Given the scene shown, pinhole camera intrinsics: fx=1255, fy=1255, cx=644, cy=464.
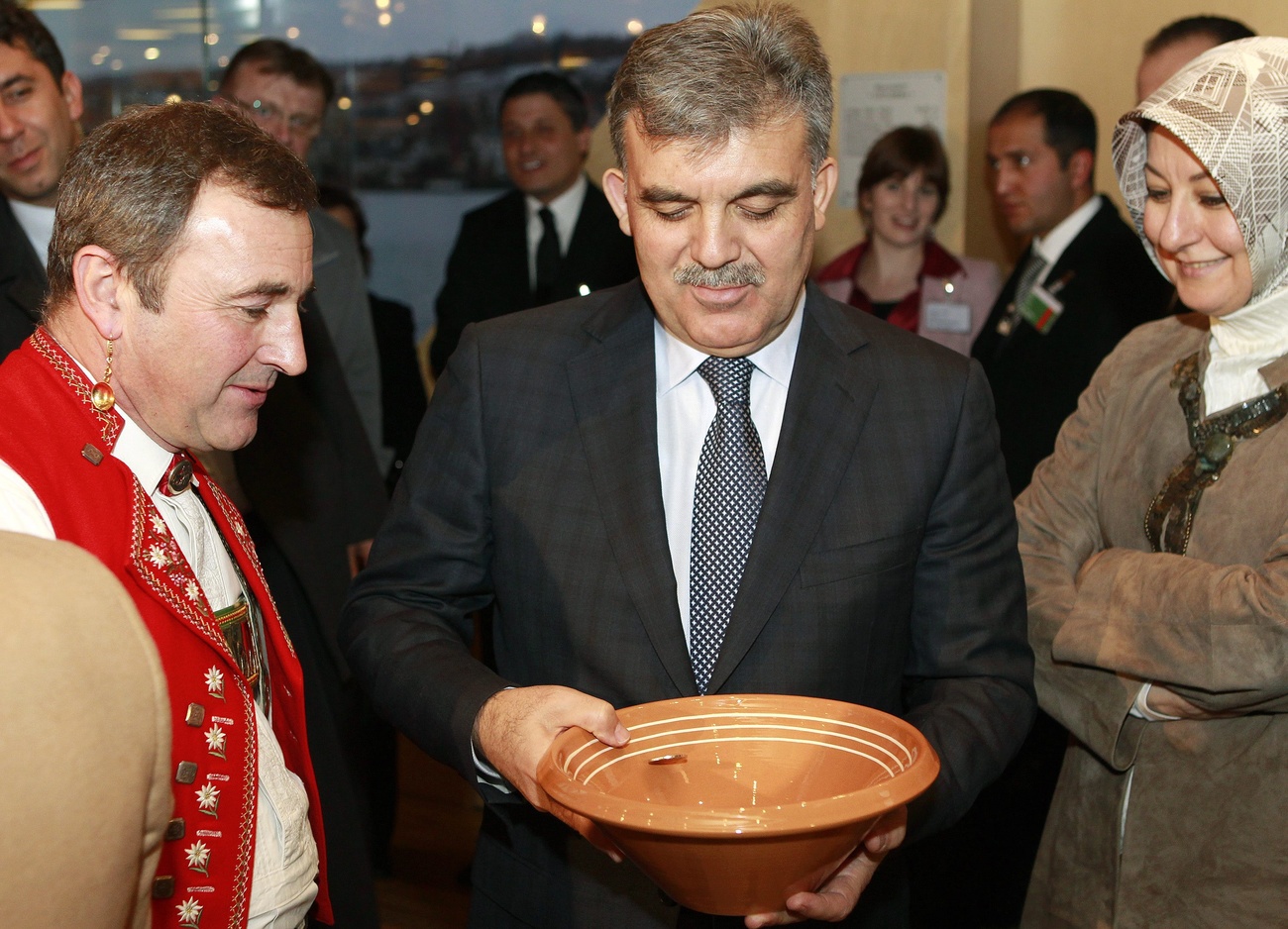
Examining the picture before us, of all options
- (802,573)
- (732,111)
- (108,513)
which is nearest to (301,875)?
(108,513)

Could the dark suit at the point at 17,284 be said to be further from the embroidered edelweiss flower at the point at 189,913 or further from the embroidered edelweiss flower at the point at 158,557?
the embroidered edelweiss flower at the point at 189,913

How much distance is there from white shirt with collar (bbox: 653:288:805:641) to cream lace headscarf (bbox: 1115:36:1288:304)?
0.65m

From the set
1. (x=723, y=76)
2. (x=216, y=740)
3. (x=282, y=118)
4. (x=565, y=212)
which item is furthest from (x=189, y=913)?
(x=565, y=212)

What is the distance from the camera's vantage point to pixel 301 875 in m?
1.51

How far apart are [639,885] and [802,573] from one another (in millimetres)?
443

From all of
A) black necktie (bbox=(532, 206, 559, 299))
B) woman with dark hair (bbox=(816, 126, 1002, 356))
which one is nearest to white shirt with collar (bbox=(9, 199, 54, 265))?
black necktie (bbox=(532, 206, 559, 299))

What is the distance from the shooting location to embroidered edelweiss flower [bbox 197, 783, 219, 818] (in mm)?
1354

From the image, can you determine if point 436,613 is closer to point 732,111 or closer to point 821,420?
point 821,420

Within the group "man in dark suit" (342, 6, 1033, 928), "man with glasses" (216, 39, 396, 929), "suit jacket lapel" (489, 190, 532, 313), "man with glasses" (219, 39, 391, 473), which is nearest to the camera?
"man in dark suit" (342, 6, 1033, 928)

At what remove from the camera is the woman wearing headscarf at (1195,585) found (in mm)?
1725

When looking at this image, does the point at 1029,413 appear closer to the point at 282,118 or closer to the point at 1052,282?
the point at 1052,282

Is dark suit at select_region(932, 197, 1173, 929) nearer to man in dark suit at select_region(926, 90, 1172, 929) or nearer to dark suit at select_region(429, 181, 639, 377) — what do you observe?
man in dark suit at select_region(926, 90, 1172, 929)

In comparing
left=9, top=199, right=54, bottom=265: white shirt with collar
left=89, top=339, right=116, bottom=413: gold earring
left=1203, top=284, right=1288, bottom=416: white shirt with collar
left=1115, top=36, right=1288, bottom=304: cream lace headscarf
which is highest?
left=1115, top=36, right=1288, bottom=304: cream lace headscarf

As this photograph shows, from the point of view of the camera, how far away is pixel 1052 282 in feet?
12.7
